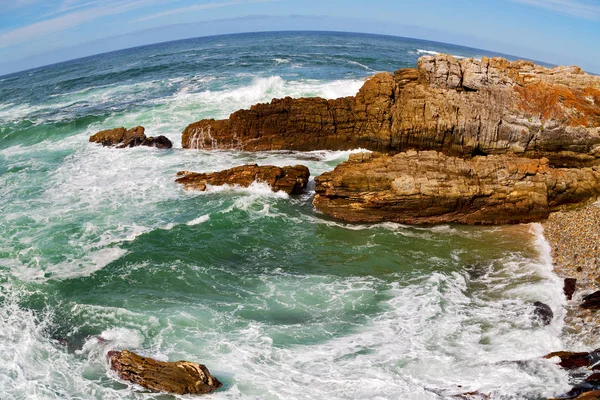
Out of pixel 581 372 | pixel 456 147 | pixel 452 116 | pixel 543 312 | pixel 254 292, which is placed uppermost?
pixel 452 116

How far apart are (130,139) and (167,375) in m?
21.3

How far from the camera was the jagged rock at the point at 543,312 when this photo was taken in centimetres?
1233

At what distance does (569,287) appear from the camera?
44.6ft

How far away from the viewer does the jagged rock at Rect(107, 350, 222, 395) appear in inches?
399

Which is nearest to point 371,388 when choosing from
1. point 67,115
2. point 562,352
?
point 562,352

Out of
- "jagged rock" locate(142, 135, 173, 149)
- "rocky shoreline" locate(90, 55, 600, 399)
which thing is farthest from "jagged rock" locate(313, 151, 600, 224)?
"jagged rock" locate(142, 135, 173, 149)

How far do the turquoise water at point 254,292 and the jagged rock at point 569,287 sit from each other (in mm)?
231

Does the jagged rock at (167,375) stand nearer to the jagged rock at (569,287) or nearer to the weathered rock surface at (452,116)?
the jagged rock at (569,287)

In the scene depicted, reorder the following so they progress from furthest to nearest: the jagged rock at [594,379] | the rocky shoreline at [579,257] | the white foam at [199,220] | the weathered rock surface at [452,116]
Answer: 1. the weathered rock surface at [452,116]
2. the white foam at [199,220]
3. the rocky shoreline at [579,257]
4. the jagged rock at [594,379]

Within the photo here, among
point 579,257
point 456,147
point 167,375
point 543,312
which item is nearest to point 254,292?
point 167,375

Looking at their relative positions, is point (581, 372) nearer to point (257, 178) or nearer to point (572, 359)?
point (572, 359)

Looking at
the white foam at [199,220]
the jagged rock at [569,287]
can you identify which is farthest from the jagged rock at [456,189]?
the white foam at [199,220]

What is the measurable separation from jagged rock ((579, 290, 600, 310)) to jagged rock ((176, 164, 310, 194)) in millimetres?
12111

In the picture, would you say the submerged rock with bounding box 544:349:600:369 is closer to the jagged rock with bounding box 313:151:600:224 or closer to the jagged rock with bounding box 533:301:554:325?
the jagged rock with bounding box 533:301:554:325
